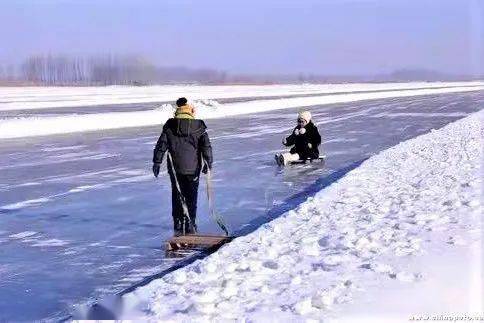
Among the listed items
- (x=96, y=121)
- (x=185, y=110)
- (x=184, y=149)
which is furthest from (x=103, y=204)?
(x=96, y=121)

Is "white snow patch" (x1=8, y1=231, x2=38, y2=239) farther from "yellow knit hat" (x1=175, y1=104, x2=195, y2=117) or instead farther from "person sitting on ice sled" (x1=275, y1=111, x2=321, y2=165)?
"person sitting on ice sled" (x1=275, y1=111, x2=321, y2=165)

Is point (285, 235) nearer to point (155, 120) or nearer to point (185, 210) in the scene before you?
point (185, 210)

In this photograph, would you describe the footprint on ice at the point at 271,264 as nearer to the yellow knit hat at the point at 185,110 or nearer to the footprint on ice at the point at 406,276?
the footprint on ice at the point at 406,276

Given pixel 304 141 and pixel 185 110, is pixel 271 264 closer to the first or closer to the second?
pixel 185 110

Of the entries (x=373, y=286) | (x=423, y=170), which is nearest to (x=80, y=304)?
(x=373, y=286)

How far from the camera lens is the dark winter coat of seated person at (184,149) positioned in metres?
7.78

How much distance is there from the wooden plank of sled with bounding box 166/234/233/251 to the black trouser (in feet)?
1.35

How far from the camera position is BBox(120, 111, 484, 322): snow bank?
489cm

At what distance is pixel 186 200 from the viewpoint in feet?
26.8

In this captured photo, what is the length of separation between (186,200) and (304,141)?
7.85 meters

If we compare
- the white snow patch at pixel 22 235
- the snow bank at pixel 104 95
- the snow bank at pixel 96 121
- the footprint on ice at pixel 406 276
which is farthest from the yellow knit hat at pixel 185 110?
the snow bank at pixel 104 95

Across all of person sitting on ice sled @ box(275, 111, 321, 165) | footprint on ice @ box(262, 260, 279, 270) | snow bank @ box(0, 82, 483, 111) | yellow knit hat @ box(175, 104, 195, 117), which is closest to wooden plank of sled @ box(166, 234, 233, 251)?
yellow knit hat @ box(175, 104, 195, 117)

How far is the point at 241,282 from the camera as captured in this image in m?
5.54

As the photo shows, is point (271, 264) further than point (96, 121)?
No
